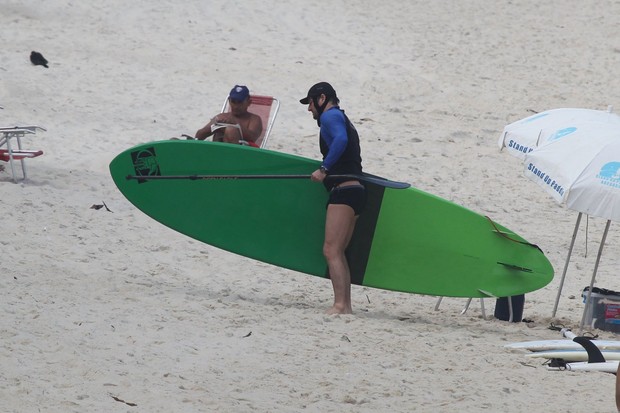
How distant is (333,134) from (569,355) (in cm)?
198

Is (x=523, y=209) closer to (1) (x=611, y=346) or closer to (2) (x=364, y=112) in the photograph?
(2) (x=364, y=112)

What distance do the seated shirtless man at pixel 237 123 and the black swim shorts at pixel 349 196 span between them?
2102mm

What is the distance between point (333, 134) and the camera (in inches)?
288

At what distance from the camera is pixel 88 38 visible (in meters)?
15.2

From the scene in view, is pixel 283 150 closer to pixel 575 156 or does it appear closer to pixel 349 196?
pixel 349 196

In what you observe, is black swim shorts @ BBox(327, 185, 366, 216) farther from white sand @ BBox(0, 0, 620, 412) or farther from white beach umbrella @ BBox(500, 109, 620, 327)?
white beach umbrella @ BBox(500, 109, 620, 327)

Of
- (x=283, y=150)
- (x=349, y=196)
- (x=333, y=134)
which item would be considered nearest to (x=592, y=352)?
(x=349, y=196)

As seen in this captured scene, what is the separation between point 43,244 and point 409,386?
332cm

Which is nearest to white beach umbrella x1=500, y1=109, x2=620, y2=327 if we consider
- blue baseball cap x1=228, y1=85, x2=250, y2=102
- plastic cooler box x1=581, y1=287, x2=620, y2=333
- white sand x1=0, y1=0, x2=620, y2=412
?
plastic cooler box x1=581, y1=287, x2=620, y2=333

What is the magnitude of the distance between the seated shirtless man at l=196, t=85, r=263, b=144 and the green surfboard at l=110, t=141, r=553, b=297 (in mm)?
1092

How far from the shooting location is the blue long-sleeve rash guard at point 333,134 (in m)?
7.28

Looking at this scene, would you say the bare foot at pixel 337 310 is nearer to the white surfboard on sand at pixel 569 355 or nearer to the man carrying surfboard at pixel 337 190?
the man carrying surfboard at pixel 337 190

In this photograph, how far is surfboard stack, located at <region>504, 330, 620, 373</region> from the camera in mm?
6555

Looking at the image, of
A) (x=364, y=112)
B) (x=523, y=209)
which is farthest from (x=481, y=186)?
(x=364, y=112)
